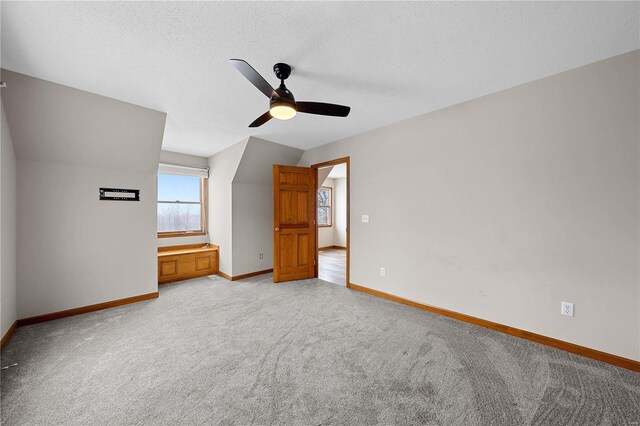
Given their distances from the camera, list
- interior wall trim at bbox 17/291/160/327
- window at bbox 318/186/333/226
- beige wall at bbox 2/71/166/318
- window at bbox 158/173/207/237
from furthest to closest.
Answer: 1. window at bbox 318/186/333/226
2. window at bbox 158/173/207/237
3. interior wall trim at bbox 17/291/160/327
4. beige wall at bbox 2/71/166/318

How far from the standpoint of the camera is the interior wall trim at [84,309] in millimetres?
2781

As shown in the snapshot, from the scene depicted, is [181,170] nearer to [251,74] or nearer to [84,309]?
[84,309]

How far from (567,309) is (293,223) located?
364 centimetres

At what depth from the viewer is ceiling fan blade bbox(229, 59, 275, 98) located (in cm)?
166

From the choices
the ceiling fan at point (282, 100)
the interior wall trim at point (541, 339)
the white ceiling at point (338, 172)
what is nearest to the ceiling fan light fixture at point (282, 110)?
the ceiling fan at point (282, 100)

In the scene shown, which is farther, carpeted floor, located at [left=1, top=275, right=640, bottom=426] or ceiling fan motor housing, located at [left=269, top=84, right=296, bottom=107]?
ceiling fan motor housing, located at [left=269, top=84, right=296, bottom=107]

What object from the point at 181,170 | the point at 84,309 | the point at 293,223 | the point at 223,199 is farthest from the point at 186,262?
the point at 293,223

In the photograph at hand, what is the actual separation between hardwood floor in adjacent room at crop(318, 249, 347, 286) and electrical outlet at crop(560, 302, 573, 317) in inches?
108

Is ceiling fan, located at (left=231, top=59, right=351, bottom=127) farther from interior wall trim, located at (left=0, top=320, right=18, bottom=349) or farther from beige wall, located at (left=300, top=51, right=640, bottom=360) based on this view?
interior wall trim, located at (left=0, top=320, right=18, bottom=349)

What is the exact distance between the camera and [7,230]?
2459 millimetres

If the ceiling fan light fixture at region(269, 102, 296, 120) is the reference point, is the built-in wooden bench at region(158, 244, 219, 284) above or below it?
below

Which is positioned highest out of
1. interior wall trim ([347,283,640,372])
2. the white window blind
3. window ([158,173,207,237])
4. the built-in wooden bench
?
the white window blind

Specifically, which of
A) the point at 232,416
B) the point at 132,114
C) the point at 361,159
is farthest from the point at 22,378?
the point at 361,159

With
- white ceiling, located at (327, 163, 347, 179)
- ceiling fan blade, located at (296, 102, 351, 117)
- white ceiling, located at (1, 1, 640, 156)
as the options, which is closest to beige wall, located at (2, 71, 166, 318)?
white ceiling, located at (1, 1, 640, 156)
